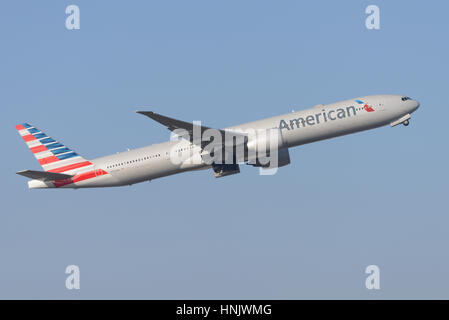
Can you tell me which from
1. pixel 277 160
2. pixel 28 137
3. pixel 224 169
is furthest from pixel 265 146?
pixel 28 137

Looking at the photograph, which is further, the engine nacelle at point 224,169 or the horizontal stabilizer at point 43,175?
the engine nacelle at point 224,169

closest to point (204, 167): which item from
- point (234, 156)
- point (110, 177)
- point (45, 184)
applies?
point (234, 156)

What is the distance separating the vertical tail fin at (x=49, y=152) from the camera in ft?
249

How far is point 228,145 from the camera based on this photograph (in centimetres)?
7156

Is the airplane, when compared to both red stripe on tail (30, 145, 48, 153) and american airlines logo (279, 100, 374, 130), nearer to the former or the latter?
american airlines logo (279, 100, 374, 130)

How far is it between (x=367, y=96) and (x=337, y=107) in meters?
3.23

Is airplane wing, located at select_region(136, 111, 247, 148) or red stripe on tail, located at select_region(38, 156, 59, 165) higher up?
airplane wing, located at select_region(136, 111, 247, 148)

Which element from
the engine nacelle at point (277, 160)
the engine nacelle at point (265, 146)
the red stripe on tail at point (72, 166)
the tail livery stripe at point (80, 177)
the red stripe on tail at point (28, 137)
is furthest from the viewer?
the red stripe on tail at point (28, 137)

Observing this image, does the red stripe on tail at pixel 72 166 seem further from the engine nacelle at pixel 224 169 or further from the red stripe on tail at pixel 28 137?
the engine nacelle at pixel 224 169

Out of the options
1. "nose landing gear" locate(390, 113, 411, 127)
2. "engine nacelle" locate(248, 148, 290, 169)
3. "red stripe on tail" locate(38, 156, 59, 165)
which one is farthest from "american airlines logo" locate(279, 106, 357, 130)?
"red stripe on tail" locate(38, 156, 59, 165)

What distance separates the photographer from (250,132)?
71.7 m

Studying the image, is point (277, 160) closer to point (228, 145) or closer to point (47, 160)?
point (228, 145)

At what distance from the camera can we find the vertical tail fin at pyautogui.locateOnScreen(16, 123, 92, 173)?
249 feet

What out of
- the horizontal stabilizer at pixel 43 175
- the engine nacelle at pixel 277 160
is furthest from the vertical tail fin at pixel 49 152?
the engine nacelle at pixel 277 160
